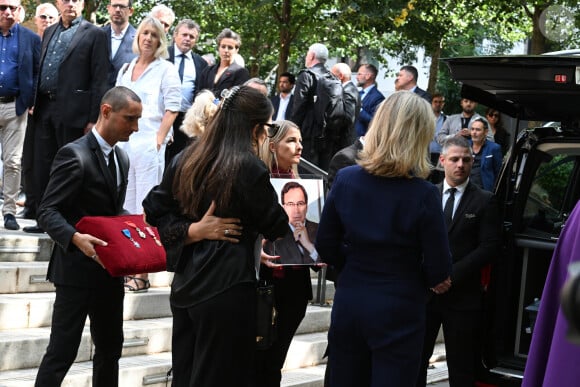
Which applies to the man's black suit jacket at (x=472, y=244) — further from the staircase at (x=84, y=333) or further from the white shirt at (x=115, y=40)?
the white shirt at (x=115, y=40)

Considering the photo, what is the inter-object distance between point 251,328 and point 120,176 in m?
1.62

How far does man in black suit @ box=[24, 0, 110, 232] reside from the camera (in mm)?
9602

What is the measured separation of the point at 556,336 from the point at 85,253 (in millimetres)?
3485

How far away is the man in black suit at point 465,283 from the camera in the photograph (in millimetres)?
7086

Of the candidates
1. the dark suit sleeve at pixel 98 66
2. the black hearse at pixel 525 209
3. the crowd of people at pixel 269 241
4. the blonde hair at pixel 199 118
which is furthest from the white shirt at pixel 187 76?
the black hearse at pixel 525 209

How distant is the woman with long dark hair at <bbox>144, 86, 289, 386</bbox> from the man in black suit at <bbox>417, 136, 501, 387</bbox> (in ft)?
7.88

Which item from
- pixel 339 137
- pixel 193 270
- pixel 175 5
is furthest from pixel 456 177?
pixel 175 5

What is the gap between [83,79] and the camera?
964 centimetres

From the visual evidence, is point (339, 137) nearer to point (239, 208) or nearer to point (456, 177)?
point (456, 177)

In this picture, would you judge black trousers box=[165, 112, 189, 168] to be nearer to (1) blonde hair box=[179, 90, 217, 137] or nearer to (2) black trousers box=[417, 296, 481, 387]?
(1) blonde hair box=[179, 90, 217, 137]

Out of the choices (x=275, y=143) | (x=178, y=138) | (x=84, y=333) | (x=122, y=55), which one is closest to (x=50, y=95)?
(x=122, y=55)

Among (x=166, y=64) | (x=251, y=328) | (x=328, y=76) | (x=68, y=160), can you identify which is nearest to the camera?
(x=251, y=328)

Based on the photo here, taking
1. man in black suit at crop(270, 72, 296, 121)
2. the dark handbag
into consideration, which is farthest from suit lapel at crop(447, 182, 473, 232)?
man in black suit at crop(270, 72, 296, 121)

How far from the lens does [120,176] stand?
6.18 metres
